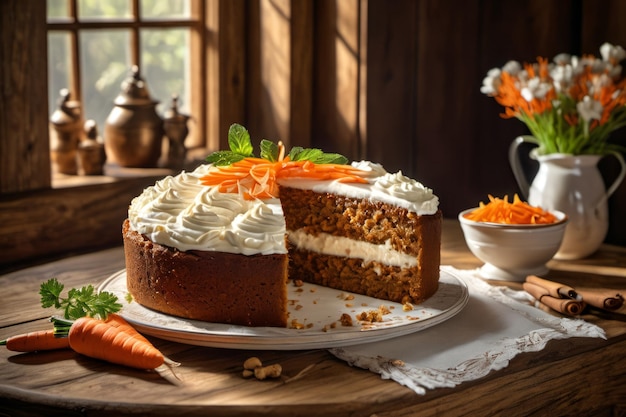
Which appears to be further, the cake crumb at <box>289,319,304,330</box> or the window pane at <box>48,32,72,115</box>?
the window pane at <box>48,32,72,115</box>

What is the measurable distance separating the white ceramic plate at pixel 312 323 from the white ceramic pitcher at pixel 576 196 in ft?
2.18

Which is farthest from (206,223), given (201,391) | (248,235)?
(201,391)

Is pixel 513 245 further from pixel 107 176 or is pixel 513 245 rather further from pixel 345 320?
pixel 107 176

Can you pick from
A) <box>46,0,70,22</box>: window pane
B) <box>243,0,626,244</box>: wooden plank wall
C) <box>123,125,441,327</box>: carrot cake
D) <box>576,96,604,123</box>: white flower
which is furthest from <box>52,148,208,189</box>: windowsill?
<box>576,96,604,123</box>: white flower

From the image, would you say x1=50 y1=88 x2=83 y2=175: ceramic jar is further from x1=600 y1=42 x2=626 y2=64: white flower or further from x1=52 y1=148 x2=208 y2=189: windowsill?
x1=600 y1=42 x2=626 y2=64: white flower

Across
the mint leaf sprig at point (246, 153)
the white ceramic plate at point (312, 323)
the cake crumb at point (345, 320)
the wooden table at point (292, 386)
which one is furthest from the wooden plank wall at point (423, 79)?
the cake crumb at point (345, 320)

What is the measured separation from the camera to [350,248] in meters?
2.83

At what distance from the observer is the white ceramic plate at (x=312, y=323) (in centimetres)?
224

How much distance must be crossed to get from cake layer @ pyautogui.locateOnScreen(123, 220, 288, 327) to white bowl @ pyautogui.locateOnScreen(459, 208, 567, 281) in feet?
2.68

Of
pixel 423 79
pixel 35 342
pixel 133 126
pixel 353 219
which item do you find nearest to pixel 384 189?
pixel 353 219

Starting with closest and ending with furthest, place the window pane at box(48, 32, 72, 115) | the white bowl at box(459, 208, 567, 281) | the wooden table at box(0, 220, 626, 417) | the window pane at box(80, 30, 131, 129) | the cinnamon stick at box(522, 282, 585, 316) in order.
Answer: the wooden table at box(0, 220, 626, 417)
the cinnamon stick at box(522, 282, 585, 316)
the white bowl at box(459, 208, 567, 281)
the window pane at box(48, 32, 72, 115)
the window pane at box(80, 30, 131, 129)

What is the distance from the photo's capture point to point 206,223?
2.41m

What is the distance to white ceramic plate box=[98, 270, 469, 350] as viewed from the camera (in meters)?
Result: 2.24

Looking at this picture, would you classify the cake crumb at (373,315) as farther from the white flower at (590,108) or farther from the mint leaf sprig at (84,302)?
the white flower at (590,108)
